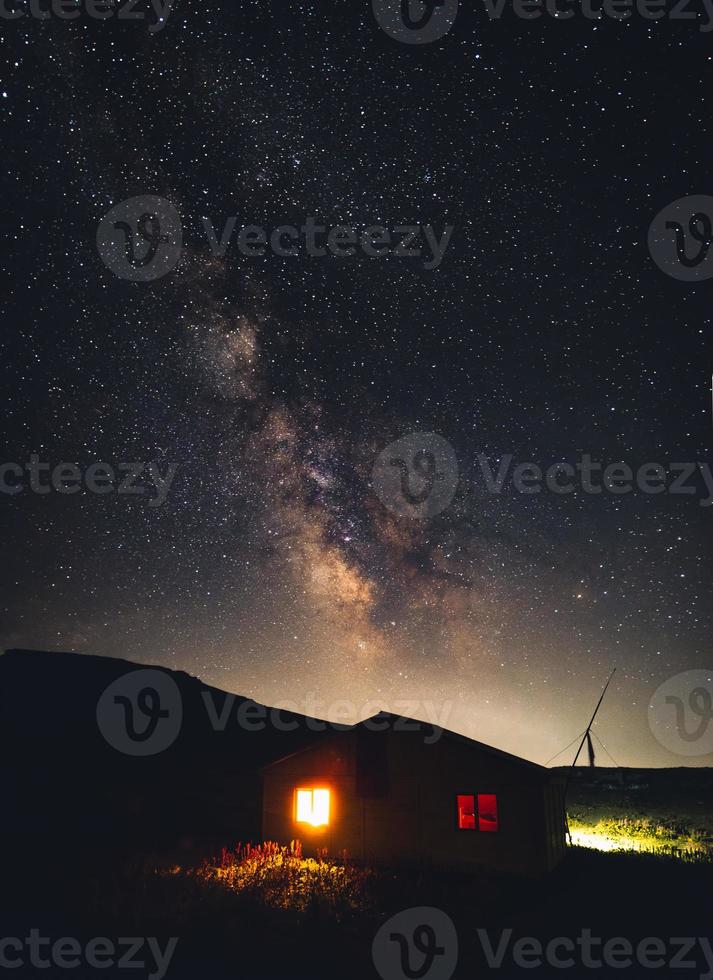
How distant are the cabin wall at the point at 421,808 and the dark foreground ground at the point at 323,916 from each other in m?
0.82

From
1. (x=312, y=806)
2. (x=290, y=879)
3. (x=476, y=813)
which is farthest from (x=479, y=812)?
(x=290, y=879)

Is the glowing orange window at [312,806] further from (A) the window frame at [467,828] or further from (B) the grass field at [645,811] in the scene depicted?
(B) the grass field at [645,811]

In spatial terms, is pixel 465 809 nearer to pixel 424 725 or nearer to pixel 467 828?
pixel 467 828

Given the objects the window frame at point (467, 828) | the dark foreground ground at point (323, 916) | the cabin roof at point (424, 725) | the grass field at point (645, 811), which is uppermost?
the cabin roof at point (424, 725)

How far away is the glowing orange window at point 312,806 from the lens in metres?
17.2

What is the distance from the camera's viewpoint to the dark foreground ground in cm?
892

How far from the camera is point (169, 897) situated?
37.6 ft

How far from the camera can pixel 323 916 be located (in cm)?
1076

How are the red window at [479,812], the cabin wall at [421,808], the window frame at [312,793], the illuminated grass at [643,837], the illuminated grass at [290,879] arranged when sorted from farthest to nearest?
the illuminated grass at [643,837] → the window frame at [312,793] → the red window at [479,812] → the cabin wall at [421,808] → the illuminated grass at [290,879]

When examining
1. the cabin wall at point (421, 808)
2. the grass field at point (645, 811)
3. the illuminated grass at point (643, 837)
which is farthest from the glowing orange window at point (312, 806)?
the grass field at point (645, 811)

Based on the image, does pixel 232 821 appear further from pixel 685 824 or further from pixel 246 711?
pixel 685 824

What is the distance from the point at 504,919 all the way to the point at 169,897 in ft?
21.5

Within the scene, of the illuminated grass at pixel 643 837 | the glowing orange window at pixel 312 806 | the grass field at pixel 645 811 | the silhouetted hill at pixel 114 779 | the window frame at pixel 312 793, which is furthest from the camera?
the grass field at pixel 645 811

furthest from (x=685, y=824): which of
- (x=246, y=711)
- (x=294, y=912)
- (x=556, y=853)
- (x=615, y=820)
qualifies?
(x=294, y=912)
